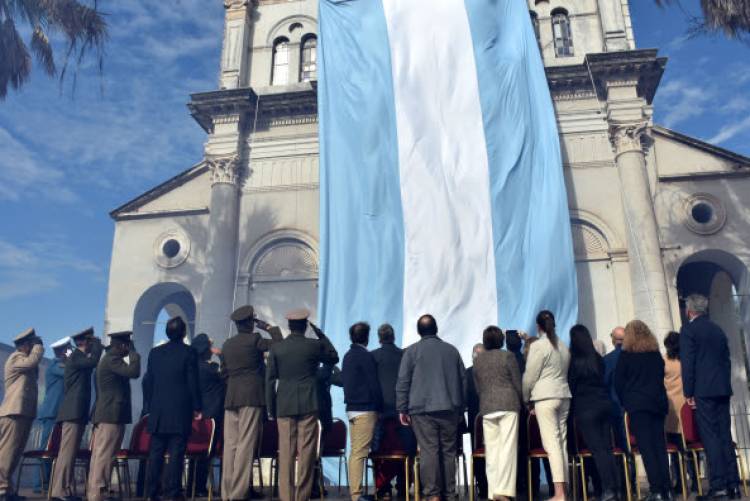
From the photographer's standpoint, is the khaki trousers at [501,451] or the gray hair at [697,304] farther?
the gray hair at [697,304]

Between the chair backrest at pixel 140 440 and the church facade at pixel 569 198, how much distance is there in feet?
26.7

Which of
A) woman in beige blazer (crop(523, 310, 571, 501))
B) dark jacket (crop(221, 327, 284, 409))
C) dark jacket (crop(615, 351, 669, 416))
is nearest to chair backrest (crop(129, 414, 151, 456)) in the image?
dark jacket (crop(221, 327, 284, 409))

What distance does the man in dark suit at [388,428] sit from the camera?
290 inches

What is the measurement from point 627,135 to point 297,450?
12.8 meters

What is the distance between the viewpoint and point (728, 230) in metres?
15.5

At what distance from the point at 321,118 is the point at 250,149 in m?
6.31

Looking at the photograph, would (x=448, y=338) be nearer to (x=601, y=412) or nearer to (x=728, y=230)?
(x=601, y=412)

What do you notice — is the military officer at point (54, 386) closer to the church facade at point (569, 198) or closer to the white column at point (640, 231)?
the church facade at point (569, 198)

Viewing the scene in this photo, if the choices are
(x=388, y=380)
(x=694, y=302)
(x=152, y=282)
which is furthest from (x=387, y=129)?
(x=152, y=282)

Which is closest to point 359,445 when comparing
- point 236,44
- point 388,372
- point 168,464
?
point 388,372

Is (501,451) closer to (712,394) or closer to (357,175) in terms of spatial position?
(712,394)

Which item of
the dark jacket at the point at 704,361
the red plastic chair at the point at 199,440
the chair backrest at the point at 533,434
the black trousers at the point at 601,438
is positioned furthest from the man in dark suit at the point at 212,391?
the dark jacket at the point at 704,361

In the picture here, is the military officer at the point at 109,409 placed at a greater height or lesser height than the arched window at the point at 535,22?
lesser

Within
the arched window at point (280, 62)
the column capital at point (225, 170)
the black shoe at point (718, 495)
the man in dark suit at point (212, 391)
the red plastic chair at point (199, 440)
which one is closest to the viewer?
the black shoe at point (718, 495)
